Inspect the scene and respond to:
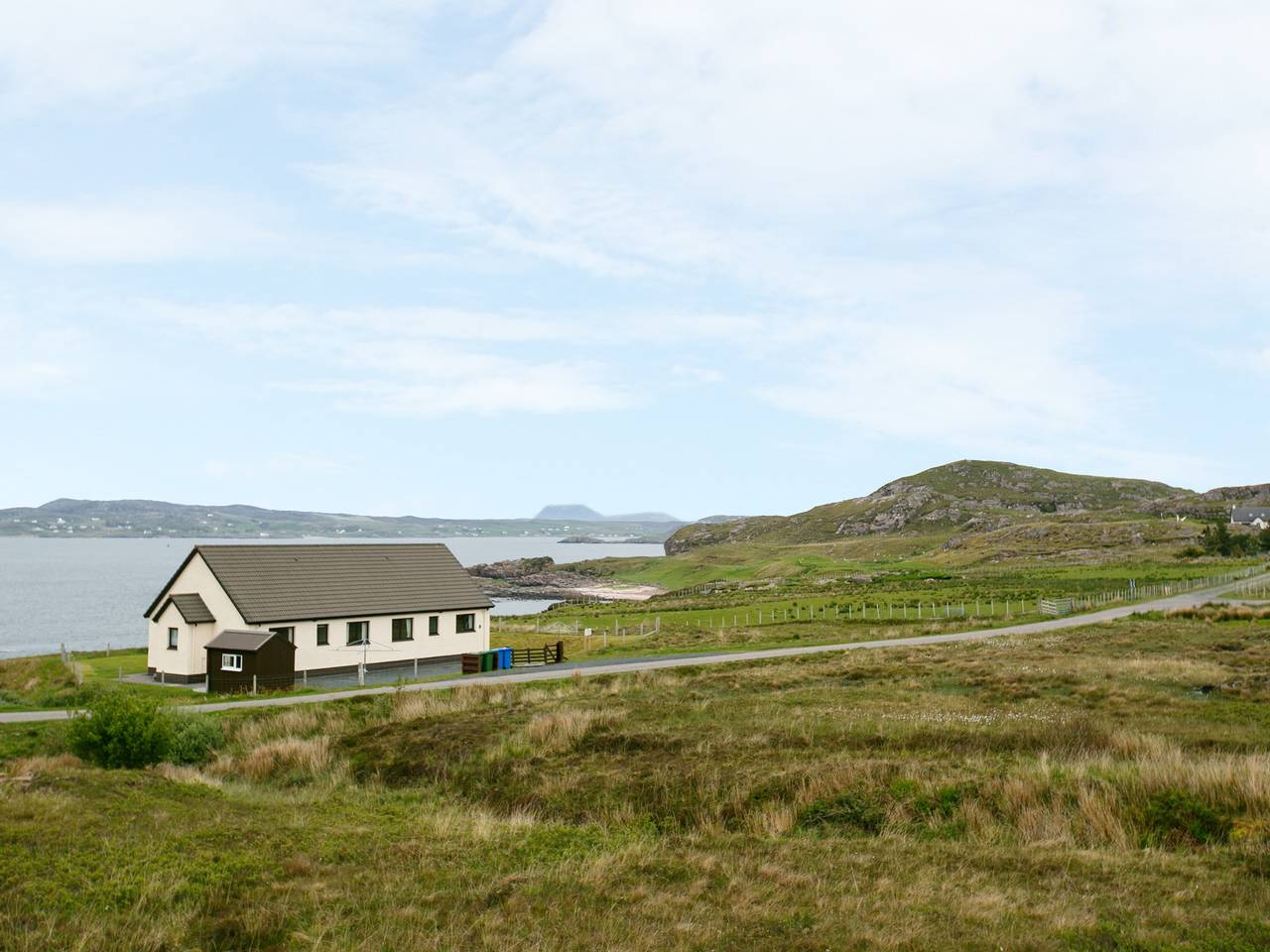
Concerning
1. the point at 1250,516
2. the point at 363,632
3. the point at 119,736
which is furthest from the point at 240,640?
the point at 1250,516

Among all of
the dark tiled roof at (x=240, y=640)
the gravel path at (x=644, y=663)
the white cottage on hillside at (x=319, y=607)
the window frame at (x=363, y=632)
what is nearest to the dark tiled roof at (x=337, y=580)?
the white cottage on hillside at (x=319, y=607)

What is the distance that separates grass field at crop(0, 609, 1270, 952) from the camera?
874 centimetres

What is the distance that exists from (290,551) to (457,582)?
8.21 m

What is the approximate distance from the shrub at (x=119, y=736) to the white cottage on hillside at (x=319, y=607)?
18110mm

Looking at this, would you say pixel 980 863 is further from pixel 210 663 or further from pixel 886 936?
Result: pixel 210 663

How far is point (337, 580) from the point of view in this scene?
1688 inches

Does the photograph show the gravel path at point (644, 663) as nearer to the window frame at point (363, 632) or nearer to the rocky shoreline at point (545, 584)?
the window frame at point (363, 632)

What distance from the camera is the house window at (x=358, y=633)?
41344 mm

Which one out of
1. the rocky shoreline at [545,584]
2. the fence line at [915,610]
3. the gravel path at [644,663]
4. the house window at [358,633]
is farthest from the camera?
the rocky shoreline at [545,584]

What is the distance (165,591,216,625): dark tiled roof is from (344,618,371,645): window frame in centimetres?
555

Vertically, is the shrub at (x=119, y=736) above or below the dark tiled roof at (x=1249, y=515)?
below

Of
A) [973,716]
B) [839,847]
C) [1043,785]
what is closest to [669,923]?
[839,847]

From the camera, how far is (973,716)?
20.1m

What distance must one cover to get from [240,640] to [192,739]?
1662 centimetres
